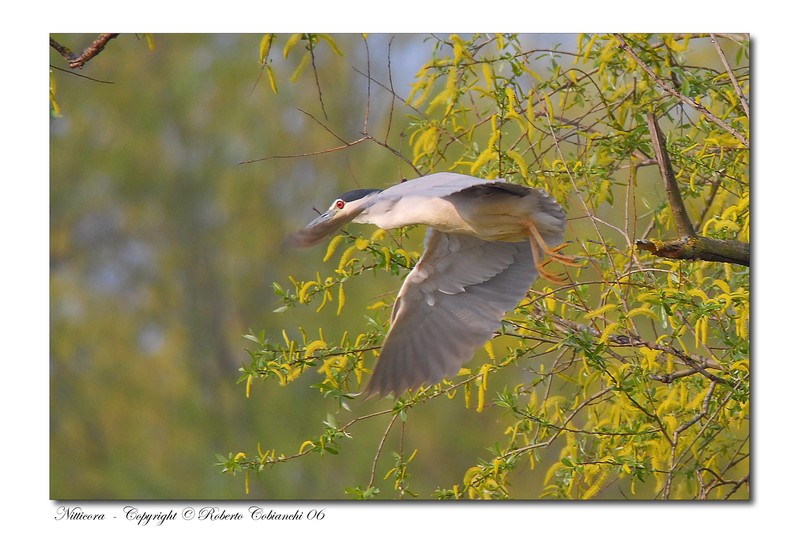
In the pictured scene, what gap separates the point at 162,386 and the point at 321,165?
1198 millimetres

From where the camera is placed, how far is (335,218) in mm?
1930

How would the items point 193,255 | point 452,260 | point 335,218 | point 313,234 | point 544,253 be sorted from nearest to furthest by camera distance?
point 313,234 → point 335,218 → point 544,253 → point 452,260 → point 193,255

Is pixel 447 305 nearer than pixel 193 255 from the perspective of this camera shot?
Yes

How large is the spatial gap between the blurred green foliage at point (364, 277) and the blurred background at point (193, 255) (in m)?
0.01

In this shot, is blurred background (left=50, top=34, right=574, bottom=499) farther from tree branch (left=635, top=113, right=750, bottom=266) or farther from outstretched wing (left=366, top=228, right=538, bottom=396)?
tree branch (left=635, top=113, right=750, bottom=266)

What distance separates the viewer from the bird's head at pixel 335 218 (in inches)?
69.5

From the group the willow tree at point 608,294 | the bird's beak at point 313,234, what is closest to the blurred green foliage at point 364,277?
the willow tree at point 608,294

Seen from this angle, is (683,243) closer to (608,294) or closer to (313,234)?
(608,294)

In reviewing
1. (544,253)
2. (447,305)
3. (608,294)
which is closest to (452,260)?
(447,305)

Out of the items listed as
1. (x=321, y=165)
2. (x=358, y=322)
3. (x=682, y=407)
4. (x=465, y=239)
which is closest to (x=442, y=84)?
(x=465, y=239)

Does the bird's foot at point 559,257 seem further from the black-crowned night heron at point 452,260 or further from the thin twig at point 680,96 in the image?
the thin twig at point 680,96

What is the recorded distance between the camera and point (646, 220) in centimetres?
268

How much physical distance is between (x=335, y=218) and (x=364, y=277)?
2336mm
